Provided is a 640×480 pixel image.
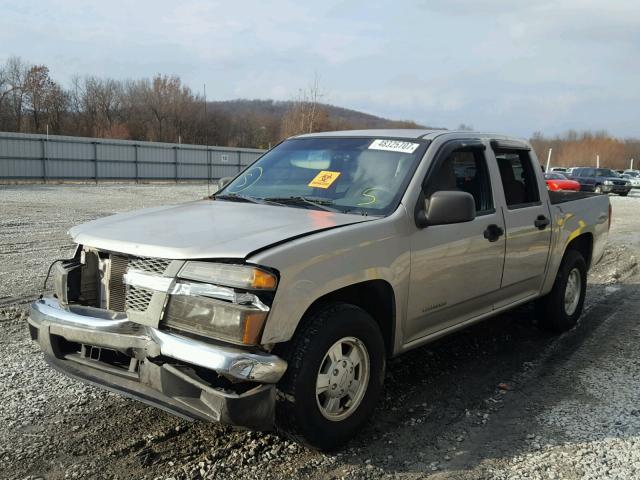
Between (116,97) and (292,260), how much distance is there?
80.1 metres

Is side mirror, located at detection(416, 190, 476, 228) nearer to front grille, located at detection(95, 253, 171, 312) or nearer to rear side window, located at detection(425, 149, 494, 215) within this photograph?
rear side window, located at detection(425, 149, 494, 215)

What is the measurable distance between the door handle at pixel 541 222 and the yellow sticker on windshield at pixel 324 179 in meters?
1.98

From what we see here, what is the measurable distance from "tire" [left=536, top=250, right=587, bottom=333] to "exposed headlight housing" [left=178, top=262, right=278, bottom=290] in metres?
3.75

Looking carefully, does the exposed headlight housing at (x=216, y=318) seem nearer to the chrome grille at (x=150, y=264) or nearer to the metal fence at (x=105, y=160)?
the chrome grille at (x=150, y=264)

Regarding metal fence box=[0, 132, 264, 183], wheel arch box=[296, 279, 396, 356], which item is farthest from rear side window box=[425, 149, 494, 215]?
metal fence box=[0, 132, 264, 183]

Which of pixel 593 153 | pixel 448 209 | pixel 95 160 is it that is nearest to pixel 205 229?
pixel 448 209

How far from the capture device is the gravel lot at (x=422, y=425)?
319 cm

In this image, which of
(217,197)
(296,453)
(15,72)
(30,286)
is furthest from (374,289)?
(15,72)

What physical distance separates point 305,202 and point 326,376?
1289 millimetres

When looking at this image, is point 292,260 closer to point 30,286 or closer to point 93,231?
point 93,231

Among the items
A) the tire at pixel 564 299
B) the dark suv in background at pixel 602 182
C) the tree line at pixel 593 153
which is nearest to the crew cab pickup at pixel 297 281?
the tire at pixel 564 299

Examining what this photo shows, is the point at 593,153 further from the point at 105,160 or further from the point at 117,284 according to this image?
the point at 117,284

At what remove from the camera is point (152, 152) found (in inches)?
1452

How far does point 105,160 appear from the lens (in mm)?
34281
